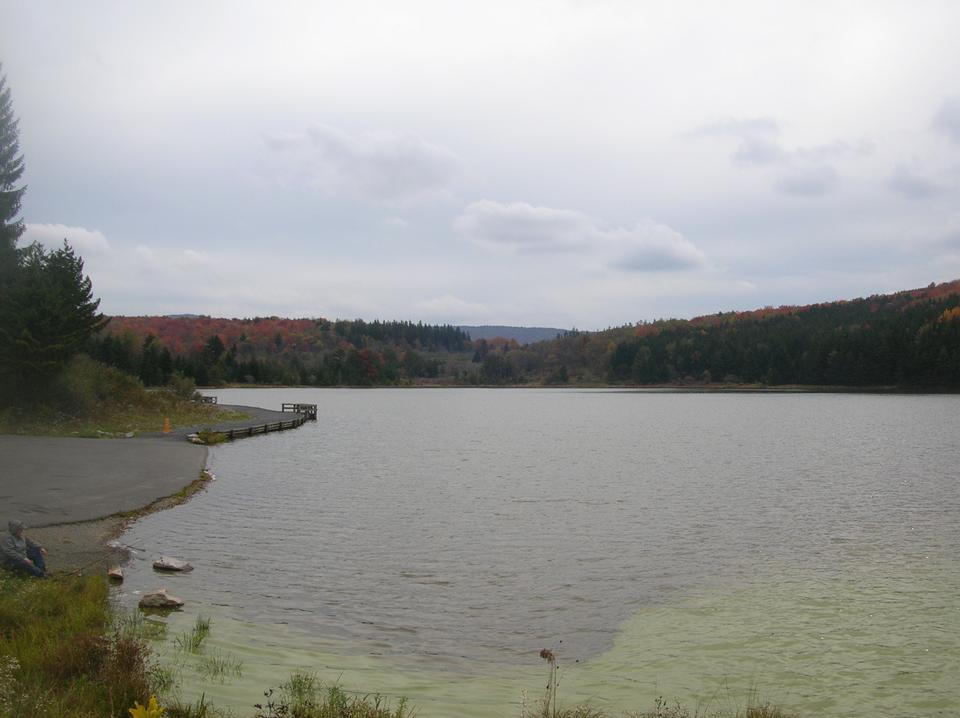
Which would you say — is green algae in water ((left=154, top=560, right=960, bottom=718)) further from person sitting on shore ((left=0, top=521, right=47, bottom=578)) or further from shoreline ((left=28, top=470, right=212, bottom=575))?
shoreline ((left=28, top=470, right=212, bottom=575))

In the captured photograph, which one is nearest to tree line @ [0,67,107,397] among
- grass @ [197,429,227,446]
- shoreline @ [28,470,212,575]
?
grass @ [197,429,227,446]

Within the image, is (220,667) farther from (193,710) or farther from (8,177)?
(8,177)

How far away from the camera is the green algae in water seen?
34.3 ft

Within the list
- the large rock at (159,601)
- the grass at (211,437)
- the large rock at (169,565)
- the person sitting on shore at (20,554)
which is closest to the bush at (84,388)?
the grass at (211,437)

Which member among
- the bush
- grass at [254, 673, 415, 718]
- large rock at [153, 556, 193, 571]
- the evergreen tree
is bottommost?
large rock at [153, 556, 193, 571]

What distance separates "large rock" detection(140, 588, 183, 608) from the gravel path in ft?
10.5

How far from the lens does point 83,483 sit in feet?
88.0

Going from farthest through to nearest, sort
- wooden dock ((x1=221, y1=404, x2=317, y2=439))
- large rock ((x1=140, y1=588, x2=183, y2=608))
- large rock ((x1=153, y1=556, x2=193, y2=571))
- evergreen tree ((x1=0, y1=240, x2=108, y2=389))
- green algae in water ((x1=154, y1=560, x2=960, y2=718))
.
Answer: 1. wooden dock ((x1=221, y1=404, x2=317, y2=439))
2. evergreen tree ((x1=0, y1=240, x2=108, y2=389))
3. large rock ((x1=153, y1=556, x2=193, y2=571))
4. large rock ((x1=140, y1=588, x2=183, y2=608))
5. green algae in water ((x1=154, y1=560, x2=960, y2=718))

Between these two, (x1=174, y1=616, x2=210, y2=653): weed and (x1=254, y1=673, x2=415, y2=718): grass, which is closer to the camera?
(x1=254, y1=673, x2=415, y2=718): grass

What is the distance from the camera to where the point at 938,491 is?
30031 millimetres

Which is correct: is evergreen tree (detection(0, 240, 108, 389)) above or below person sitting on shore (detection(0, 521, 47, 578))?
above

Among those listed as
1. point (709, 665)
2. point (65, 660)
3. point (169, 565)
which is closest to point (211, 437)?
point (169, 565)

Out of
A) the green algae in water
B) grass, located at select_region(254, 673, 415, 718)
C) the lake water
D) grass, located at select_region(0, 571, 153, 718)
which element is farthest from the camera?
the lake water

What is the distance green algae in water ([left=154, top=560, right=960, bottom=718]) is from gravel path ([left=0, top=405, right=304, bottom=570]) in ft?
25.6
